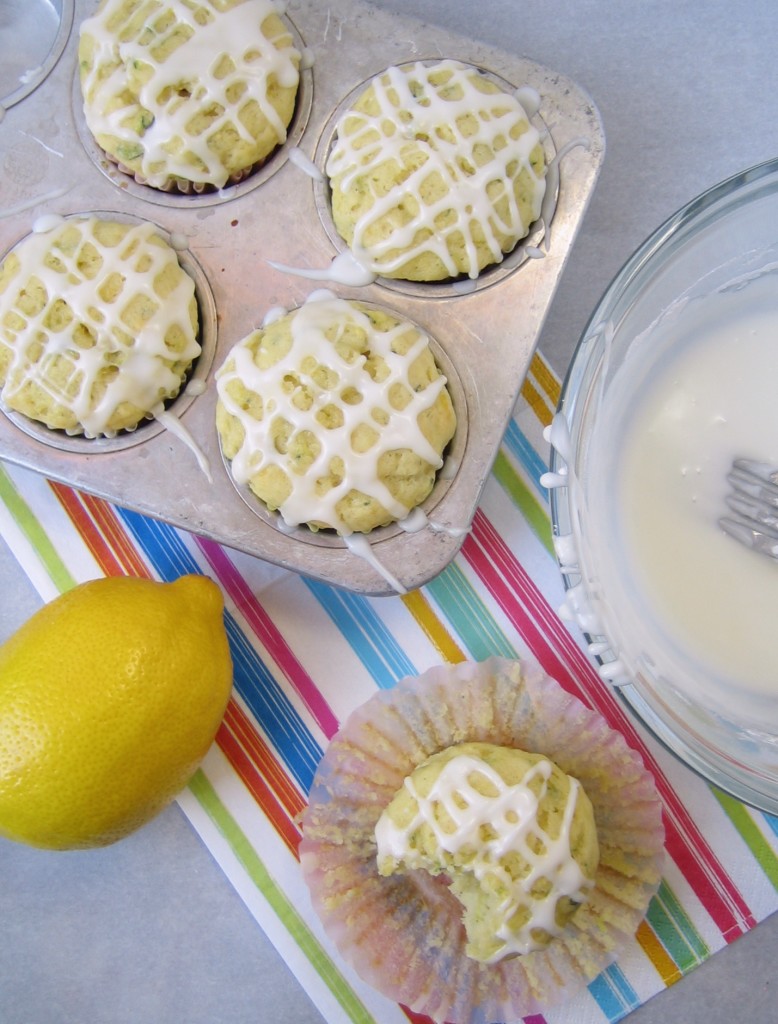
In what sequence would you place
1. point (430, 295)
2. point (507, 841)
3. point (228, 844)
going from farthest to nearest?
point (228, 844)
point (430, 295)
point (507, 841)

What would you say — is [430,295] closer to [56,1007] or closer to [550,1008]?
[550,1008]

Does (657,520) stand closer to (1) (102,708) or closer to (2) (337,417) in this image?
(2) (337,417)

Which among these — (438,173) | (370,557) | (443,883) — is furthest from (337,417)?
(443,883)

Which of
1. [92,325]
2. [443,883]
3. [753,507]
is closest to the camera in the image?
[753,507]

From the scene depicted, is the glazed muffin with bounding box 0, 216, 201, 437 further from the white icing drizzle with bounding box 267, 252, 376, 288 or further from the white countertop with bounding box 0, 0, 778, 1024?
the white countertop with bounding box 0, 0, 778, 1024

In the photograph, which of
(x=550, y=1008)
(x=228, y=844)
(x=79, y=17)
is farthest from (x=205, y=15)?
(x=550, y=1008)

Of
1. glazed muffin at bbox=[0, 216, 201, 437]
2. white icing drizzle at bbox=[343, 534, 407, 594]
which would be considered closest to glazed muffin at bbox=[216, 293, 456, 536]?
white icing drizzle at bbox=[343, 534, 407, 594]
